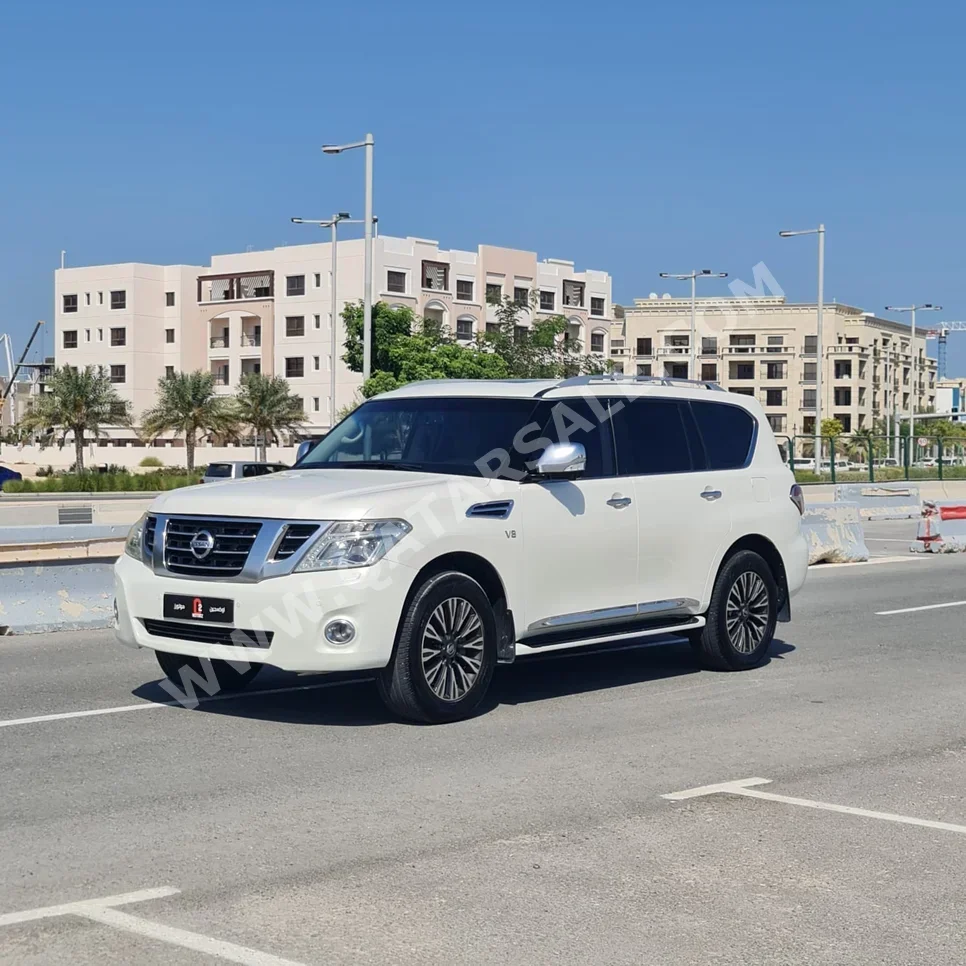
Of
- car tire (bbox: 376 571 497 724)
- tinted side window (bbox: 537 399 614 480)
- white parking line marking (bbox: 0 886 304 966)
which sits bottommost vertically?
white parking line marking (bbox: 0 886 304 966)

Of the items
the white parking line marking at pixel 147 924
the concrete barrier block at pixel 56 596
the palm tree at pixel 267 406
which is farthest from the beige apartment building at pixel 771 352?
the white parking line marking at pixel 147 924

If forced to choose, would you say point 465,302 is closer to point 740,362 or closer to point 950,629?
point 740,362

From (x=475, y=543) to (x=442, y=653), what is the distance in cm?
67

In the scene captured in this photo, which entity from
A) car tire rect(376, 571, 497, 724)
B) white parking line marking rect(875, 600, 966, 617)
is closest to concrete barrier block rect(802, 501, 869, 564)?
white parking line marking rect(875, 600, 966, 617)

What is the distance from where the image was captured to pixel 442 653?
8.43 m

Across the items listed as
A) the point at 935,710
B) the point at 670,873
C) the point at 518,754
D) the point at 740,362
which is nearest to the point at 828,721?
the point at 935,710

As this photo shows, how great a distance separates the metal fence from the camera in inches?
1982

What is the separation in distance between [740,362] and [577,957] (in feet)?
431

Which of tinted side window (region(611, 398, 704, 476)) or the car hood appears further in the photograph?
tinted side window (region(611, 398, 704, 476))

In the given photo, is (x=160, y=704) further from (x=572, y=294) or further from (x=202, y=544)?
(x=572, y=294)

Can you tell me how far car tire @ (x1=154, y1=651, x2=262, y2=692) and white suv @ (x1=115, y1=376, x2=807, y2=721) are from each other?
0.01 metres

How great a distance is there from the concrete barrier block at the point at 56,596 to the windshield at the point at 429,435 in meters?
3.98

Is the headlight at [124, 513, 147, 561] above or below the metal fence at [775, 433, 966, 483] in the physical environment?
below

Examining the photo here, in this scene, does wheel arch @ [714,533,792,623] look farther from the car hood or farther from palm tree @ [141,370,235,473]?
palm tree @ [141,370,235,473]
